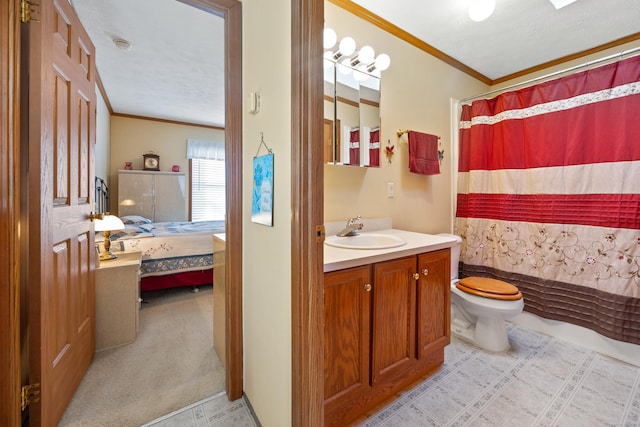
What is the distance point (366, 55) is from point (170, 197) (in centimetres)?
424

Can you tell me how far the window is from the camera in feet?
17.5

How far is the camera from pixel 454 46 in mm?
2234

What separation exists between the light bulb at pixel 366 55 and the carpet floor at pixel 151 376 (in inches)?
89.1

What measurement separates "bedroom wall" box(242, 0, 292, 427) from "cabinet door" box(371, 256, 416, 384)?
1.55ft

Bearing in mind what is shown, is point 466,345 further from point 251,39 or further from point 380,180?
point 251,39

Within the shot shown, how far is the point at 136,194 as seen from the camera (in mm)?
4445

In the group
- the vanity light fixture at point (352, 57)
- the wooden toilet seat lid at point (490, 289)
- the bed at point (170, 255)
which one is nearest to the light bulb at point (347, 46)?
the vanity light fixture at point (352, 57)

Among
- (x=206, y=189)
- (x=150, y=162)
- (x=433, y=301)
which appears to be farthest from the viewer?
(x=206, y=189)

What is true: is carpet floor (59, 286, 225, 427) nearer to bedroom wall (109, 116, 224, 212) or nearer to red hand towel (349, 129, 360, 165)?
red hand towel (349, 129, 360, 165)

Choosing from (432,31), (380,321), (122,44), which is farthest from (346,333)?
(122,44)

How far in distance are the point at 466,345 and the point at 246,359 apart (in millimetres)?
1588

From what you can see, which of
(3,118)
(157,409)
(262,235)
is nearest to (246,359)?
(157,409)

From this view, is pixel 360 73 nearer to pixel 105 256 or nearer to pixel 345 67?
pixel 345 67

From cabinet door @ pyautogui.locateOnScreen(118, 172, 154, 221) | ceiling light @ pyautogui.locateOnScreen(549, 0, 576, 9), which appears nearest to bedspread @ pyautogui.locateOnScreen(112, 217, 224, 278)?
cabinet door @ pyautogui.locateOnScreen(118, 172, 154, 221)
